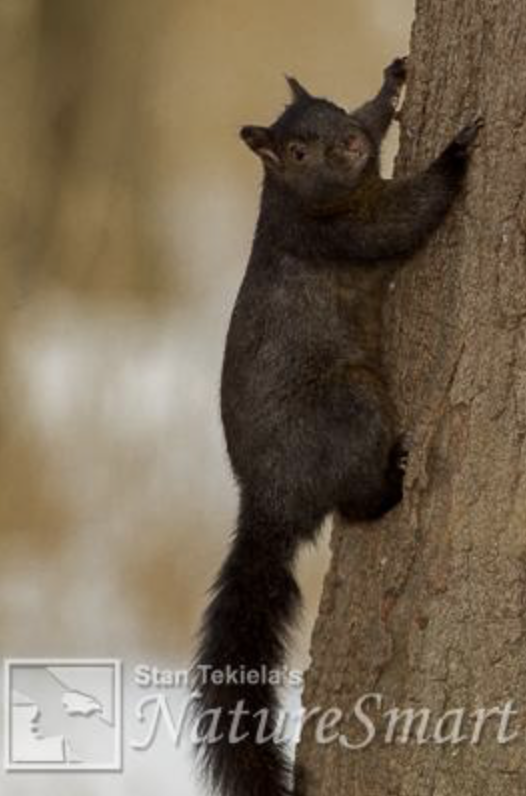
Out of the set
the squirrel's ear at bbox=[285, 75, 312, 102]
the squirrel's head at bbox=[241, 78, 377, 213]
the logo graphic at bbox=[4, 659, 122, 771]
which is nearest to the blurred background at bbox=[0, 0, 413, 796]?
the logo graphic at bbox=[4, 659, 122, 771]

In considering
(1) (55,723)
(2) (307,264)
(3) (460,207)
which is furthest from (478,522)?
(1) (55,723)

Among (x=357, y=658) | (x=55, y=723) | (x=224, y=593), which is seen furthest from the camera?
(x=55, y=723)

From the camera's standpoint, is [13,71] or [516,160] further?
[13,71]

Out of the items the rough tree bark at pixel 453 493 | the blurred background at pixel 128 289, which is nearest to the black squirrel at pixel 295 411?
the rough tree bark at pixel 453 493

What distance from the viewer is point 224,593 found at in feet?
10.1

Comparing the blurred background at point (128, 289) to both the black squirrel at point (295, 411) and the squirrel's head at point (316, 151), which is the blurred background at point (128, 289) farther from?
the black squirrel at point (295, 411)

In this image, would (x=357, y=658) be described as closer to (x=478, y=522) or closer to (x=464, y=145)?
(x=478, y=522)

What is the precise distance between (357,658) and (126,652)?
5.06 feet

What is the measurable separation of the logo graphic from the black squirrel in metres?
0.86

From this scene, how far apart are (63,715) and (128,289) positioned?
932mm

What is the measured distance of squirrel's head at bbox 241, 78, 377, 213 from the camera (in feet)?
10.8

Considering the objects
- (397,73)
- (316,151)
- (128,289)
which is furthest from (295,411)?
(128,289)

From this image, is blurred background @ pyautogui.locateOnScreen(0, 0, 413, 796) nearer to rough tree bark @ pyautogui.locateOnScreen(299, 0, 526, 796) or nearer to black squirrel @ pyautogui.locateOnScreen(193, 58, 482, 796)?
black squirrel @ pyautogui.locateOnScreen(193, 58, 482, 796)

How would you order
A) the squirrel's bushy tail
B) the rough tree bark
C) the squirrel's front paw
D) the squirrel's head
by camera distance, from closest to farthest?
the rough tree bark < the squirrel's bushy tail < the squirrel's head < the squirrel's front paw
